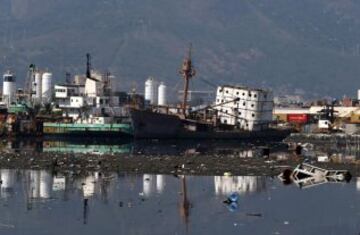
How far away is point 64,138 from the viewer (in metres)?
83.0

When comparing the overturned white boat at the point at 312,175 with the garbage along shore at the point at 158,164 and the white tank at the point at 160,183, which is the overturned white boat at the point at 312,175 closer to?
the garbage along shore at the point at 158,164

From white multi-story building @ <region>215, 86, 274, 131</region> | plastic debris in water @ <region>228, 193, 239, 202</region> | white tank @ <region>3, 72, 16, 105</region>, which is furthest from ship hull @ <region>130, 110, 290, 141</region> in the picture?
plastic debris in water @ <region>228, 193, 239, 202</region>

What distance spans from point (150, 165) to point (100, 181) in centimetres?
618

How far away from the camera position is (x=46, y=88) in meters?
102

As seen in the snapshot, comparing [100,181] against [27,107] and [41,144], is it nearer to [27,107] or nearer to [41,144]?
[41,144]

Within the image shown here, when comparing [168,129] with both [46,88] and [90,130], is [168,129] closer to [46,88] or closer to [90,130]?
[90,130]

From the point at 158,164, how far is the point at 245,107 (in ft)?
134

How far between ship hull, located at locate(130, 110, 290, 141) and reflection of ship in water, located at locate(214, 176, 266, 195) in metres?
39.2

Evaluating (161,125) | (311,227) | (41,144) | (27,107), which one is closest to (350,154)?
(41,144)

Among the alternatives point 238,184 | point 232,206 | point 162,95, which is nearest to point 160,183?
point 238,184

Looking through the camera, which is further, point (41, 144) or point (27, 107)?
point (27, 107)

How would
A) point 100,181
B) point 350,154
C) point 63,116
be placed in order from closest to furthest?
point 100,181 < point 350,154 < point 63,116

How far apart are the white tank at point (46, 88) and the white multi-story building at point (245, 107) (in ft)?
54.4

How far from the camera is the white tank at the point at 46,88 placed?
10055cm
